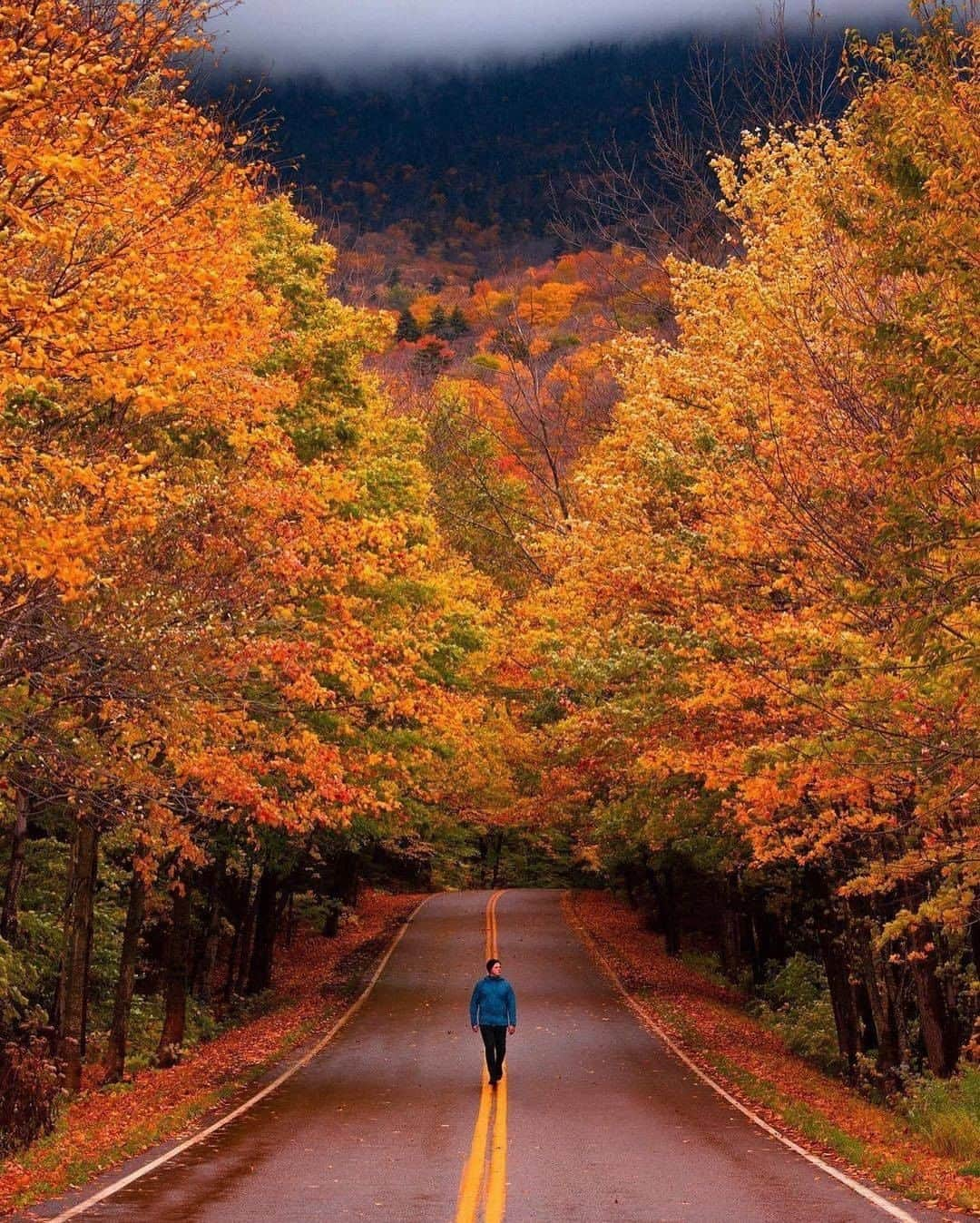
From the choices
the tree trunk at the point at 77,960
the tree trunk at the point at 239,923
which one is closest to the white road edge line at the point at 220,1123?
the tree trunk at the point at 77,960

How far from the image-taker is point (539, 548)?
76.3 feet

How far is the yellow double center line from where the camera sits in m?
10.2

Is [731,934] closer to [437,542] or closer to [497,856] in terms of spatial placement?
[437,542]

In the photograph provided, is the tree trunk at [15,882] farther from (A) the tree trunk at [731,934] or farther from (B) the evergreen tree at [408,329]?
(B) the evergreen tree at [408,329]

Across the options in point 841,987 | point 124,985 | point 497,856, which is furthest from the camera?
point 497,856

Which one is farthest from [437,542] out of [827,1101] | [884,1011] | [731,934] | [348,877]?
[348,877]

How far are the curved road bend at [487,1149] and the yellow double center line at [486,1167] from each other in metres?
0.03

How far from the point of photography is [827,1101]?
17.5 m

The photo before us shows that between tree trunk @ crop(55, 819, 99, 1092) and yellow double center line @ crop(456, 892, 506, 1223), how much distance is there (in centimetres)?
543

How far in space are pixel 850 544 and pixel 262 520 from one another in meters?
7.29

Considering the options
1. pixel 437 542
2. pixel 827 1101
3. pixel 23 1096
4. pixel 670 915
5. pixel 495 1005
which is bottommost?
pixel 827 1101

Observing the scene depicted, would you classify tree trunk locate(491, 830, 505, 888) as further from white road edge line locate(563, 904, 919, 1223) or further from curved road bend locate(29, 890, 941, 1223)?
curved road bend locate(29, 890, 941, 1223)

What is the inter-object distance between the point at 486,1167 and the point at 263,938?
65.6 feet

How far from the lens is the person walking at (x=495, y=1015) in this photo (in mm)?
17203
